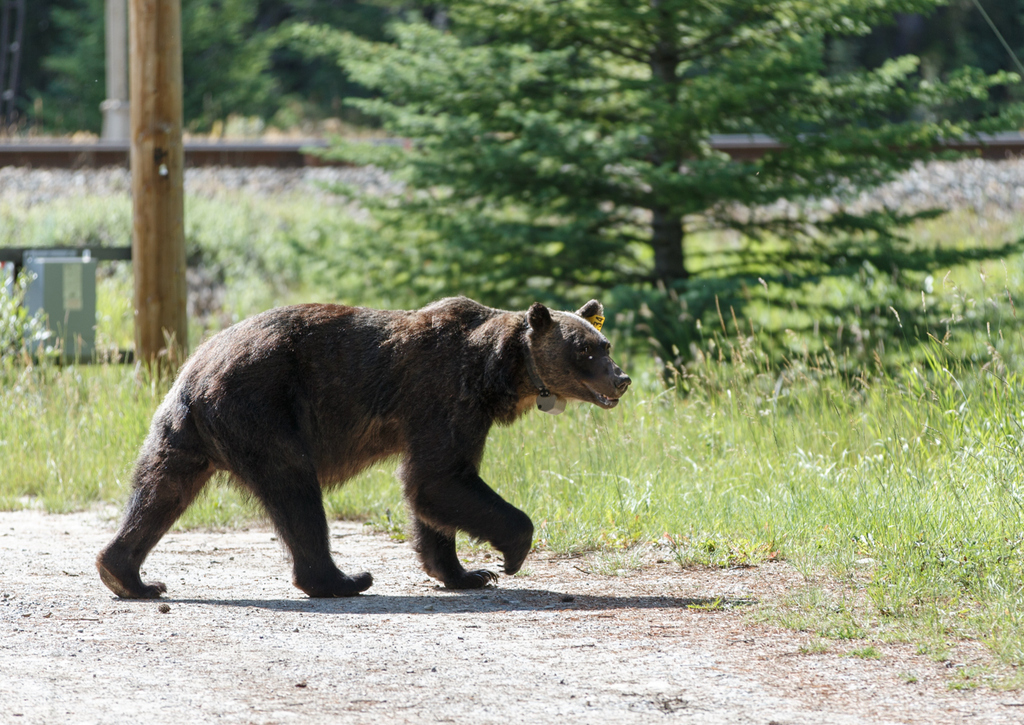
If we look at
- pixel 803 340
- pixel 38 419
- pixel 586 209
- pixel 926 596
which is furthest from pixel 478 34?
pixel 926 596

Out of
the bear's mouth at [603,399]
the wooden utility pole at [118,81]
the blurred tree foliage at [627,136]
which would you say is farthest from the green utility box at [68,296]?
the wooden utility pole at [118,81]

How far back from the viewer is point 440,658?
13.7 feet

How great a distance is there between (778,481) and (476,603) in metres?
2.41

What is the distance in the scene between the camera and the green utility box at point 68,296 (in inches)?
392

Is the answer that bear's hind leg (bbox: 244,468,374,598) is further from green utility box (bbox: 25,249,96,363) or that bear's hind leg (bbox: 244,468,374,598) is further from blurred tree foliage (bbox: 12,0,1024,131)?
blurred tree foliage (bbox: 12,0,1024,131)

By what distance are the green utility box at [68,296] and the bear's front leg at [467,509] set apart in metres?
5.65

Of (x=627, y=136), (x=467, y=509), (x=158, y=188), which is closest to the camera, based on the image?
(x=467, y=509)

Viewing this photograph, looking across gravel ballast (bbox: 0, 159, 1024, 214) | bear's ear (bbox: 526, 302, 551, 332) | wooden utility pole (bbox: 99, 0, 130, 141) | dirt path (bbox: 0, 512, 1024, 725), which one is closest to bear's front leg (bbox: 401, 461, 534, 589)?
dirt path (bbox: 0, 512, 1024, 725)

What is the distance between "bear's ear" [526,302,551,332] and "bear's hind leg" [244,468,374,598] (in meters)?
1.25

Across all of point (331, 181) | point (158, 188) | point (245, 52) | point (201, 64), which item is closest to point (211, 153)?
point (331, 181)

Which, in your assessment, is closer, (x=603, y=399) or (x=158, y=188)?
(x=603, y=399)

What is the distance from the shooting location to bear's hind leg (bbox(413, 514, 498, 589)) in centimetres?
558

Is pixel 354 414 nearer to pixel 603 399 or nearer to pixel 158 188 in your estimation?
pixel 603 399

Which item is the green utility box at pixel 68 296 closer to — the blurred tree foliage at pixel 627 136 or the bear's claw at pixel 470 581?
the blurred tree foliage at pixel 627 136
